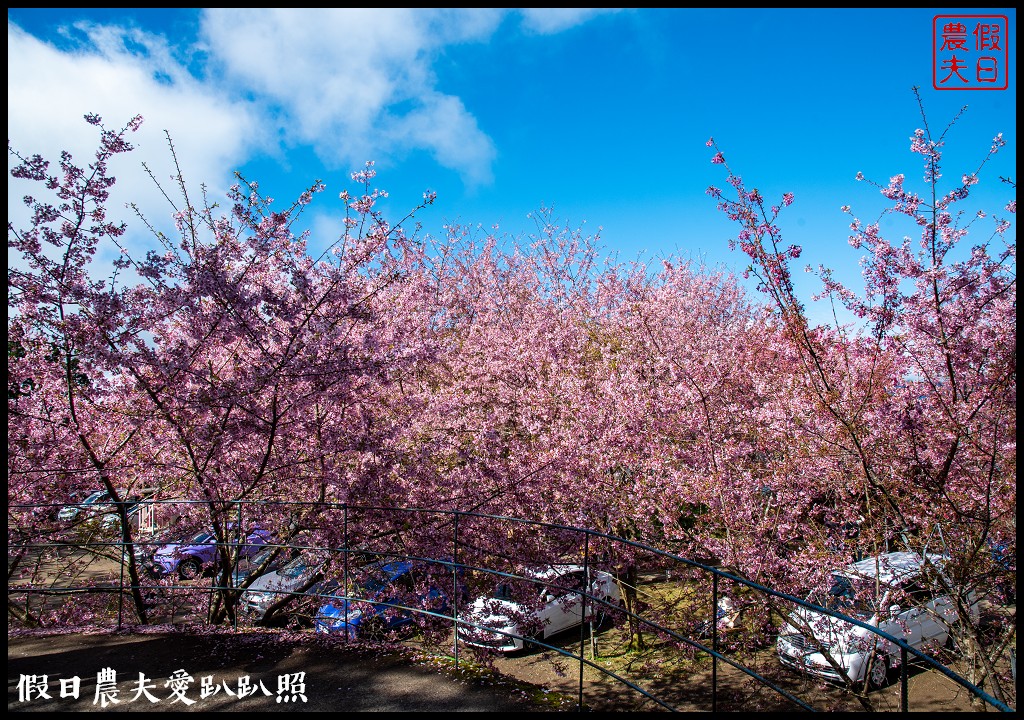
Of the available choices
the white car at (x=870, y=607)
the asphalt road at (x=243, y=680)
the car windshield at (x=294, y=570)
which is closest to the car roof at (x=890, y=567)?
the white car at (x=870, y=607)

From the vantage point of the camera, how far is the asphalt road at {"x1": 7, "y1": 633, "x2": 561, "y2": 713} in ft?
13.5

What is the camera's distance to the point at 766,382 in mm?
8625

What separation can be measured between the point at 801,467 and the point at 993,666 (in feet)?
8.35

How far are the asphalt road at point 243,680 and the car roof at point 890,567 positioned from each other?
484 cm

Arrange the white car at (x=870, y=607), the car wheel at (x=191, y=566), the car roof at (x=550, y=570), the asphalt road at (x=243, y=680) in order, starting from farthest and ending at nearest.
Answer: the car roof at (x=550, y=570)
the car wheel at (x=191, y=566)
the white car at (x=870, y=607)
the asphalt road at (x=243, y=680)

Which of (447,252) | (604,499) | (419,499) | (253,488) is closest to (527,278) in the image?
(447,252)

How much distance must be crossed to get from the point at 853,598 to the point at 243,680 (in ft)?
22.8

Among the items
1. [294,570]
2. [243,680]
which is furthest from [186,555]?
[243,680]

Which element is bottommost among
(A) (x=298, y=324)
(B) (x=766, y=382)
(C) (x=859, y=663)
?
(C) (x=859, y=663)

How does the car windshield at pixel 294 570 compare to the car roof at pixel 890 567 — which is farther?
the car windshield at pixel 294 570

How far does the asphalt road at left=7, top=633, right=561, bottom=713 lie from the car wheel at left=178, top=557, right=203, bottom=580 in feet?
6.76

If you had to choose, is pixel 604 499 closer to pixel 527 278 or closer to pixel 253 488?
pixel 253 488

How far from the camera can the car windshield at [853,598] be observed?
7281 mm

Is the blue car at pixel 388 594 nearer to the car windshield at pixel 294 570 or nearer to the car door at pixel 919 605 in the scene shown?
the car windshield at pixel 294 570
